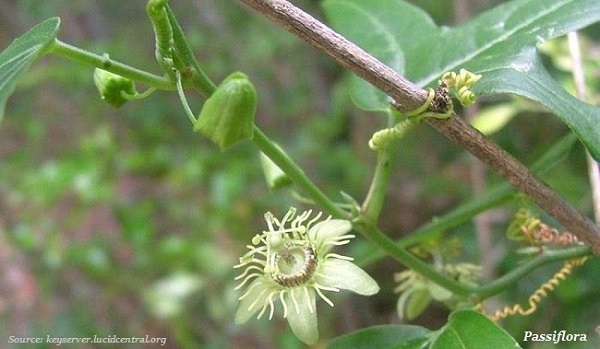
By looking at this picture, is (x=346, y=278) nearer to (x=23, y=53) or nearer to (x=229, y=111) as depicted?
(x=229, y=111)

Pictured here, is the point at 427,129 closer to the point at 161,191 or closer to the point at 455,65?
the point at 161,191

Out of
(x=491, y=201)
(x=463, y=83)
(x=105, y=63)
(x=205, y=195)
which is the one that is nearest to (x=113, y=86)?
(x=105, y=63)

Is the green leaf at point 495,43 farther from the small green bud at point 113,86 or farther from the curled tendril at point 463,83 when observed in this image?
the small green bud at point 113,86

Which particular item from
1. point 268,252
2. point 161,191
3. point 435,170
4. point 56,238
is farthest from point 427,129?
point 268,252

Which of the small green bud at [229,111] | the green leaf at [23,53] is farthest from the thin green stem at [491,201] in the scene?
the green leaf at [23,53]

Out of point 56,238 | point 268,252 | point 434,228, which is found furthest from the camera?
point 56,238

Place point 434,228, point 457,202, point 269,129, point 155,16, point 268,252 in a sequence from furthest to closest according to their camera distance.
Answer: point 269,129, point 457,202, point 434,228, point 268,252, point 155,16

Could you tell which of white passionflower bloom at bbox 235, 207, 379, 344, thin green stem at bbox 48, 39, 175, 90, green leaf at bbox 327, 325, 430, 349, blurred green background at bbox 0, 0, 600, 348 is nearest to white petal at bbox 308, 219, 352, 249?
white passionflower bloom at bbox 235, 207, 379, 344
